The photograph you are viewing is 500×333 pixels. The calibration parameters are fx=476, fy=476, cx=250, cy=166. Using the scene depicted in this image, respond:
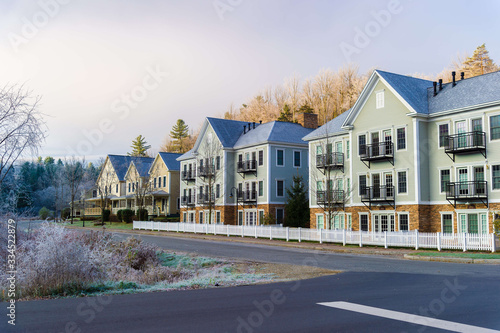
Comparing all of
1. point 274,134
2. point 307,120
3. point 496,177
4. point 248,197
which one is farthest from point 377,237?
point 307,120

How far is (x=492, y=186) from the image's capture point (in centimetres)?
2930

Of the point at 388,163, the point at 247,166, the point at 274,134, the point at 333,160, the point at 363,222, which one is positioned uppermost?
the point at 274,134

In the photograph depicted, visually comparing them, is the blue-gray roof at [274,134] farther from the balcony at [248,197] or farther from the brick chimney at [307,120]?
the balcony at [248,197]

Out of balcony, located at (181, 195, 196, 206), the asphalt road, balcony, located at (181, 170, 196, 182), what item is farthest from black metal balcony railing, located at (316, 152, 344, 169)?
the asphalt road

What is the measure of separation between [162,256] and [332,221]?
2101 centimetres

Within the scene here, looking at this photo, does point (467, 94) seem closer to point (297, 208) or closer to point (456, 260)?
point (456, 260)

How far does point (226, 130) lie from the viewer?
53688mm

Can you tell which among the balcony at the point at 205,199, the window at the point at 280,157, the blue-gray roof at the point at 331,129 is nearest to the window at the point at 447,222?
the blue-gray roof at the point at 331,129

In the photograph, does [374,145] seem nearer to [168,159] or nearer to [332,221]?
[332,221]

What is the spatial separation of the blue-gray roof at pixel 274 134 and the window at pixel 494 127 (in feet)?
69.9

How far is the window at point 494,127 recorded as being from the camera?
96.9 feet

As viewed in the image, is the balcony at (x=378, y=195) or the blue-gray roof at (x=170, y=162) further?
the blue-gray roof at (x=170, y=162)

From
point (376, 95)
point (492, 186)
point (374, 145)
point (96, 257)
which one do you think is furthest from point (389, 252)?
point (96, 257)

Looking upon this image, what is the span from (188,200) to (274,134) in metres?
15.9
